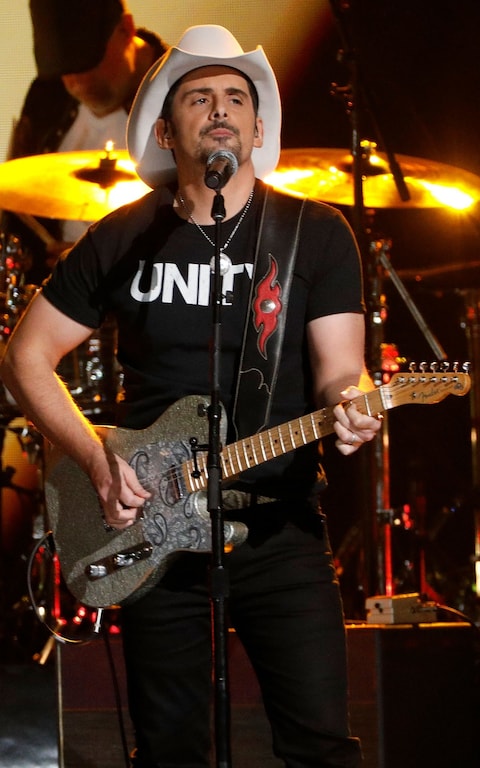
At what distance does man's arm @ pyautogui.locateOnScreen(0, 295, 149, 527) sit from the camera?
294cm

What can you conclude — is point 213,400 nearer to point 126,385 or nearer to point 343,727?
point 126,385

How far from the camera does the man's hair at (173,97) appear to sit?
10.8 feet

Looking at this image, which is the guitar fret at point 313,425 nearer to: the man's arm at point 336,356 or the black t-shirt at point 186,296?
the man's arm at point 336,356

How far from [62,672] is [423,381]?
6.02 ft

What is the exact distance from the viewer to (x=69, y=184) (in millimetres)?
5273

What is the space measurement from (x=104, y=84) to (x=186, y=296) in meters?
3.14

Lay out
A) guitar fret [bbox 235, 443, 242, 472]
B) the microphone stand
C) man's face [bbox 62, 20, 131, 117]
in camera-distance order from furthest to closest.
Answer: man's face [bbox 62, 20, 131, 117]
guitar fret [bbox 235, 443, 242, 472]
the microphone stand

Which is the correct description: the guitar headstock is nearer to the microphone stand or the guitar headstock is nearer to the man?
the man

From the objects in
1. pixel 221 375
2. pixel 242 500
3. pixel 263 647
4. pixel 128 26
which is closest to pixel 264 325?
pixel 221 375

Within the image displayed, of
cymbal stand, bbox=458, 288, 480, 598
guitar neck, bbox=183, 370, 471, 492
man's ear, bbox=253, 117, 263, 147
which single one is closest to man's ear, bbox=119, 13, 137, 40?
cymbal stand, bbox=458, 288, 480, 598

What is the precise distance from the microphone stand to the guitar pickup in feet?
1.51

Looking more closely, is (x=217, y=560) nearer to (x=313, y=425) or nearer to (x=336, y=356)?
(x=313, y=425)

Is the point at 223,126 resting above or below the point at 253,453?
above

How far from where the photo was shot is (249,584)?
111 inches
